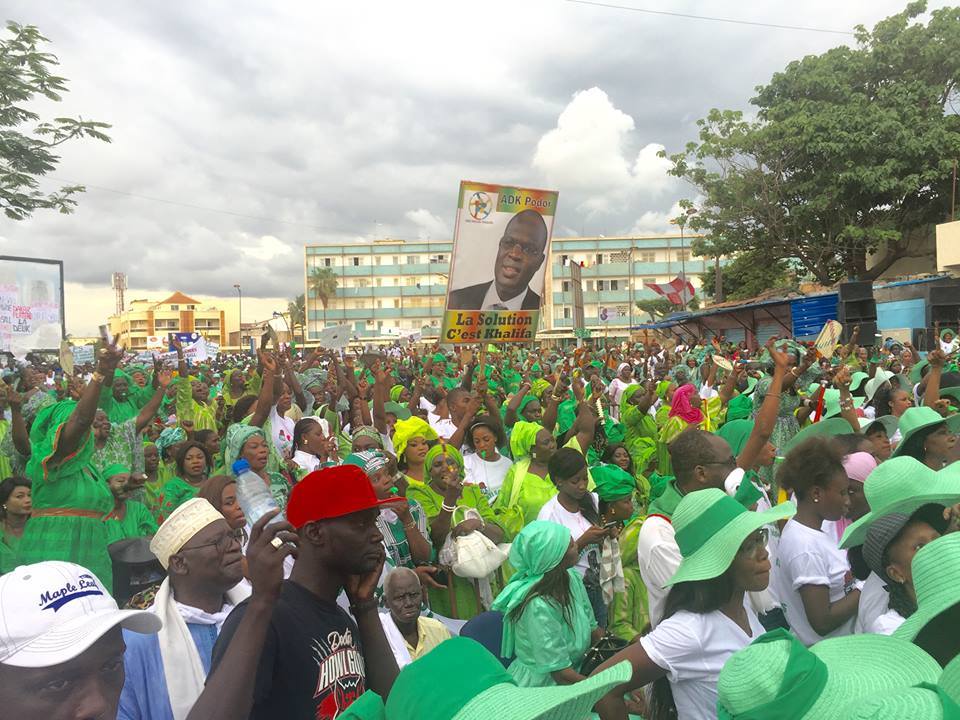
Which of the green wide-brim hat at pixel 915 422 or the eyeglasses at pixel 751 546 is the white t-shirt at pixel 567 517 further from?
the green wide-brim hat at pixel 915 422

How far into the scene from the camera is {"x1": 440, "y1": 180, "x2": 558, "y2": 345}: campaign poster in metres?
7.68

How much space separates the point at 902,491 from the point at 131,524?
429 cm

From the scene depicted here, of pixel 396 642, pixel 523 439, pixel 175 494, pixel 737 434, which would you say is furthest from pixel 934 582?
pixel 175 494

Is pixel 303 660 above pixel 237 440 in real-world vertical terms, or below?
below

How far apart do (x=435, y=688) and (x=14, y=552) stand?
4.12m

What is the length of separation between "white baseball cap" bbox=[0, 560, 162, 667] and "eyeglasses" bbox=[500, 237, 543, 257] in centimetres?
653

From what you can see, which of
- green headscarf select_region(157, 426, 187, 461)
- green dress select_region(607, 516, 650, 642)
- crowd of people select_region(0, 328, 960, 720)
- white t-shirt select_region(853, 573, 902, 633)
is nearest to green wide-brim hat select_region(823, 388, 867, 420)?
crowd of people select_region(0, 328, 960, 720)

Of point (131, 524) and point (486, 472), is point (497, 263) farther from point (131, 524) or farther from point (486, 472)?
point (131, 524)

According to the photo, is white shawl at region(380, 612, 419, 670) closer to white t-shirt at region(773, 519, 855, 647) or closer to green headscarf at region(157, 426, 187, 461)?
white t-shirt at region(773, 519, 855, 647)

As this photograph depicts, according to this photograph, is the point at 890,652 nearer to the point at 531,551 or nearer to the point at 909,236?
the point at 531,551

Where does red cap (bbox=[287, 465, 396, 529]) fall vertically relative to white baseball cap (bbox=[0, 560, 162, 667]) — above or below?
above

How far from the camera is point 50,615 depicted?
1.56 meters

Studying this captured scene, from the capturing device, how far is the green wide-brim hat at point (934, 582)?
1565 millimetres

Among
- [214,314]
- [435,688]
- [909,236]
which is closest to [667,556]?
[435,688]
